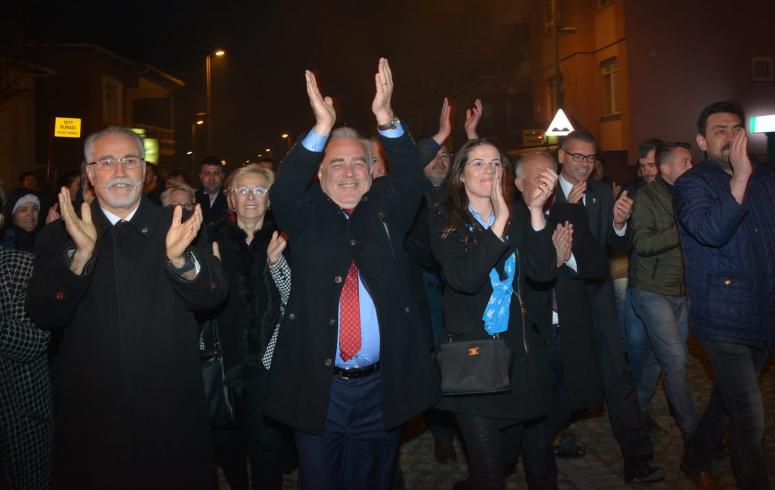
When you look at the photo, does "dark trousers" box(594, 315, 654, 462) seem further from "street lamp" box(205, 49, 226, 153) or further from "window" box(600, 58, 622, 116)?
"street lamp" box(205, 49, 226, 153)

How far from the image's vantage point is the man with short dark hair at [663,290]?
543 cm

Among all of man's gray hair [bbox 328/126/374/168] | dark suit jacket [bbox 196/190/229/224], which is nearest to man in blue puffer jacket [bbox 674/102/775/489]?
man's gray hair [bbox 328/126/374/168]

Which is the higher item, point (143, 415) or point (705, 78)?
point (705, 78)

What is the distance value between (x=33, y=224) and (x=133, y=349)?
5.06 m

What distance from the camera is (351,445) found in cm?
369

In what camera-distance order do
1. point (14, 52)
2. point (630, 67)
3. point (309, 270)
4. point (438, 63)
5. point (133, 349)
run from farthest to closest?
point (438, 63)
point (14, 52)
point (630, 67)
point (309, 270)
point (133, 349)

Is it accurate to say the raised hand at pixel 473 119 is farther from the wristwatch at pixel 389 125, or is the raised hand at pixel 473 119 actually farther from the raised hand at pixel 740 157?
the wristwatch at pixel 389 125

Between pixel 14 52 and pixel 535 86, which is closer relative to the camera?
pixel 14 52

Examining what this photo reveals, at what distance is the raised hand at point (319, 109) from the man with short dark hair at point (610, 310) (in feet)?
7.48

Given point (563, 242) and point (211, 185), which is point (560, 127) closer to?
point (211, 185)

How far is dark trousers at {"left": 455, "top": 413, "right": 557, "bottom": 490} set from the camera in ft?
12.5

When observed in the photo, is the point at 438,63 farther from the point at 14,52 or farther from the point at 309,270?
the point at 309,270

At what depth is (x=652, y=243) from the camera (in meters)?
5.60

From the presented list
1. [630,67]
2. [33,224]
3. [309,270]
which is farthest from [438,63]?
[309,270]
